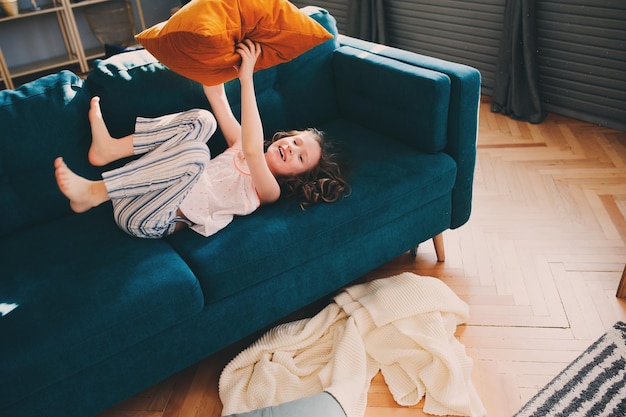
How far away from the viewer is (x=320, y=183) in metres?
1.72

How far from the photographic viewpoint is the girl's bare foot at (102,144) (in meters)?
1.71

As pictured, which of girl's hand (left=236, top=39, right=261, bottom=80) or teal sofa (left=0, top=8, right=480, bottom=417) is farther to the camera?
girl's hand (left=236, top=39, right=261, bottom=80)

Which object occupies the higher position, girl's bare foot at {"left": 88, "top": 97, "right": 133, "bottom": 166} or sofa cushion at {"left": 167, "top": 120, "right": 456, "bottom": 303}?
girl's bare foot at {"left": 88, "top": 97, "right": 133, "bottom": 166}

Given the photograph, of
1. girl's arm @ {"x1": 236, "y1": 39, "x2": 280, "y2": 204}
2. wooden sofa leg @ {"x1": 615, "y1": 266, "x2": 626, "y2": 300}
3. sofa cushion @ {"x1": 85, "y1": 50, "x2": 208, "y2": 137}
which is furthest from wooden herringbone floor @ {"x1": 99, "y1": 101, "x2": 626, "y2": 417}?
sofa cushion @ {"x1": 85, "y1": 50, "x2": 208, "y2": 137}

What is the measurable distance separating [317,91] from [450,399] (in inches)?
50.0

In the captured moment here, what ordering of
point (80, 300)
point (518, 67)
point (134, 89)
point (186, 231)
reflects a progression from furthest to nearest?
point (518, 67), point (134, 89), point (186, 231), point (80, 300)

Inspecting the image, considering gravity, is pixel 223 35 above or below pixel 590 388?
above

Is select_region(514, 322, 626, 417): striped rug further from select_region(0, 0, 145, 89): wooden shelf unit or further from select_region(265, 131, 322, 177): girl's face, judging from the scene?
select_region(0, 0, 145, 89): wooden shelf unit

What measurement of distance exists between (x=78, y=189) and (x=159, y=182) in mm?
257

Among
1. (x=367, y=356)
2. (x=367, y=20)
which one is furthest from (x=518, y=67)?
(x=367, y=356)

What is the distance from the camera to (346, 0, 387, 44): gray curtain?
Result: 12.6ft

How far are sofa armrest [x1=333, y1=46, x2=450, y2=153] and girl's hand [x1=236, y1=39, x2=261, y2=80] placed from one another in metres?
0.56

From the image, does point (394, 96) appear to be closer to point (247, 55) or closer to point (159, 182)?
point (247, 55)

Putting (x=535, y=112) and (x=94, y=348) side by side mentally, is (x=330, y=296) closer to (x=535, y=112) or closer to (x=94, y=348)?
(x=94, y=348)
